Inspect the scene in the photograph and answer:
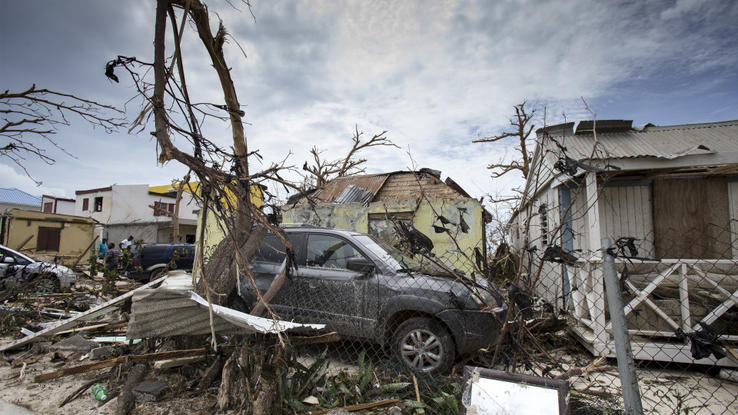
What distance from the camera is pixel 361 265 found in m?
4.51

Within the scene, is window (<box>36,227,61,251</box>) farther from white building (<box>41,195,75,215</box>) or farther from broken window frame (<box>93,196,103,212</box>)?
white building (<box>41,195,75,215</box>)

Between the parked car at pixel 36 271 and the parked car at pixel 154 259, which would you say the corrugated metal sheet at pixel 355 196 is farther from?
the parked car at pixel 36 271

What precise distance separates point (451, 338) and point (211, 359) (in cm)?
249

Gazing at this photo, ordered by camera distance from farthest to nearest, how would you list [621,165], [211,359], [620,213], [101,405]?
[620,213], [621,165], [211,359], [101,405]

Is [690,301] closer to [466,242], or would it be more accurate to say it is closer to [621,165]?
[621,165]

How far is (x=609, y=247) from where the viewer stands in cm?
213

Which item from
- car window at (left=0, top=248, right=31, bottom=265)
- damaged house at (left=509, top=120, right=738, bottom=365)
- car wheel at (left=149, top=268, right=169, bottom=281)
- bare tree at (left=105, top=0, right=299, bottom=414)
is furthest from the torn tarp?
car window at (left=0, top=248, right=31, bottom=265)

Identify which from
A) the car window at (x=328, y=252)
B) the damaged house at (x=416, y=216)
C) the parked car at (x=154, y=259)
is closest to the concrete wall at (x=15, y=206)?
the parked car at (x=154, y=259)

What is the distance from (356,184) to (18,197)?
3965 cm

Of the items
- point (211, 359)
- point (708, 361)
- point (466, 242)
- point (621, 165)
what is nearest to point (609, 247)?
point (211, 359)

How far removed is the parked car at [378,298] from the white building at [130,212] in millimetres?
27668

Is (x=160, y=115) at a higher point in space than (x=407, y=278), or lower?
higher

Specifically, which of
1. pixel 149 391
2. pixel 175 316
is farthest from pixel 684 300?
pixel 149 391

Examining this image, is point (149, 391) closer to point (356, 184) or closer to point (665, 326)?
point (665, 326)
